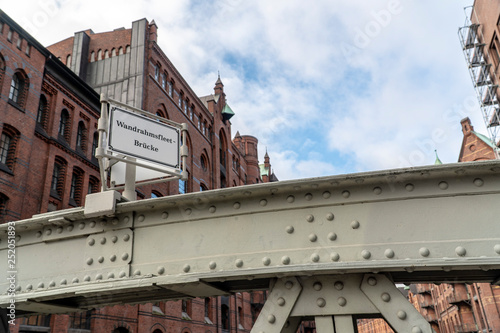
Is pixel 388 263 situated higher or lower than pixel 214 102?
lower

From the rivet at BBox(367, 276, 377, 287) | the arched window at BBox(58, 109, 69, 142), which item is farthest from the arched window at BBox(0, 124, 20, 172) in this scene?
the rivet at BBox(367, 276, 377, 287)

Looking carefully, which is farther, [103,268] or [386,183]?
[103,268]

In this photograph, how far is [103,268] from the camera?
149 inches

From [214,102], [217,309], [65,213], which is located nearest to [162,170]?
[65,213]

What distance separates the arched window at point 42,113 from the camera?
58.9 feet

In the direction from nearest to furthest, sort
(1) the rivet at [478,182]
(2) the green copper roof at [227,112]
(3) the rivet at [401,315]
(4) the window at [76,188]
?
(3) the rivet at [401,315], (1) the rivet at [478,182], (4) the window at [76,188], (2) the green copper roof at [227,112]

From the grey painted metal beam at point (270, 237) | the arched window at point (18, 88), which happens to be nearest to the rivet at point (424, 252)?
the grey painted metal beam at point (270, 237)

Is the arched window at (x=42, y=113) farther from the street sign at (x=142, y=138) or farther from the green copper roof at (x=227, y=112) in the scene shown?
the green copper roof at (x=227, y=112)

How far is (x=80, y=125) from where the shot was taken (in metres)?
20.3

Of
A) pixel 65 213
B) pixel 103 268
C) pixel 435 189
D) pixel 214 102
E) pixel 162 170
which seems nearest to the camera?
pixel 435 189

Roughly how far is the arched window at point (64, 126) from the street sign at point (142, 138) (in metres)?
16.0

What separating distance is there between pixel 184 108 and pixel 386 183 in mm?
29259

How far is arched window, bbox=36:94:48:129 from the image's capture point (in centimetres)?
1794

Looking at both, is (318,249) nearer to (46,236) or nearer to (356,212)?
(356,212)
